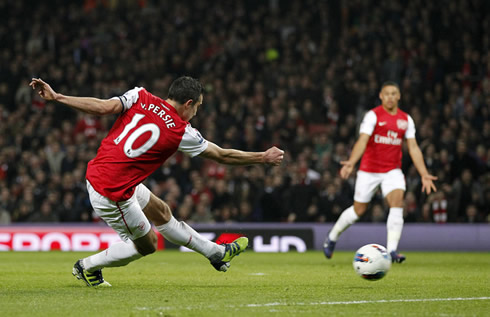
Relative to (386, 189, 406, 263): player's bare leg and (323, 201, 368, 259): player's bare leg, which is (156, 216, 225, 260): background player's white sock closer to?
(386, 189, 406, 263): player's bare leg

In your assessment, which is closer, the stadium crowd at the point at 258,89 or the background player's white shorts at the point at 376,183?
the background player's white shorts at the point at 376,183

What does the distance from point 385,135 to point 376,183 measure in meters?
0.72

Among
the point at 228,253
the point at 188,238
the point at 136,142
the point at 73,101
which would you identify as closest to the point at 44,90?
the point at 73,101

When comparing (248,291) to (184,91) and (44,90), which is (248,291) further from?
(44,90)

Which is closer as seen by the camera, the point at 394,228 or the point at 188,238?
the point at 188,238

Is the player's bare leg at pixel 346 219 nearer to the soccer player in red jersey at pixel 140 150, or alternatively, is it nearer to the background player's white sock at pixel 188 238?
the background player's white sock at pixel 188 238

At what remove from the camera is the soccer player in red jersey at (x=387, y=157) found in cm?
1182

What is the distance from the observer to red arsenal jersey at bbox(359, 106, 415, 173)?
472 inches

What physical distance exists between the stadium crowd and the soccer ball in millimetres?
9196

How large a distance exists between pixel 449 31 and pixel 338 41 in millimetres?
2920

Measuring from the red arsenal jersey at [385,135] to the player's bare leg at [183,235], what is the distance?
416cm

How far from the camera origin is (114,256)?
26.7ft

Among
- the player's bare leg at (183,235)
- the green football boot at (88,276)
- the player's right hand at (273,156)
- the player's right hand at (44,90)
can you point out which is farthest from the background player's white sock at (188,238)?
the player's right hand at (44,90)

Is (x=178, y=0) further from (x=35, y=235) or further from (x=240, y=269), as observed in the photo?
(x=240, y=269)
